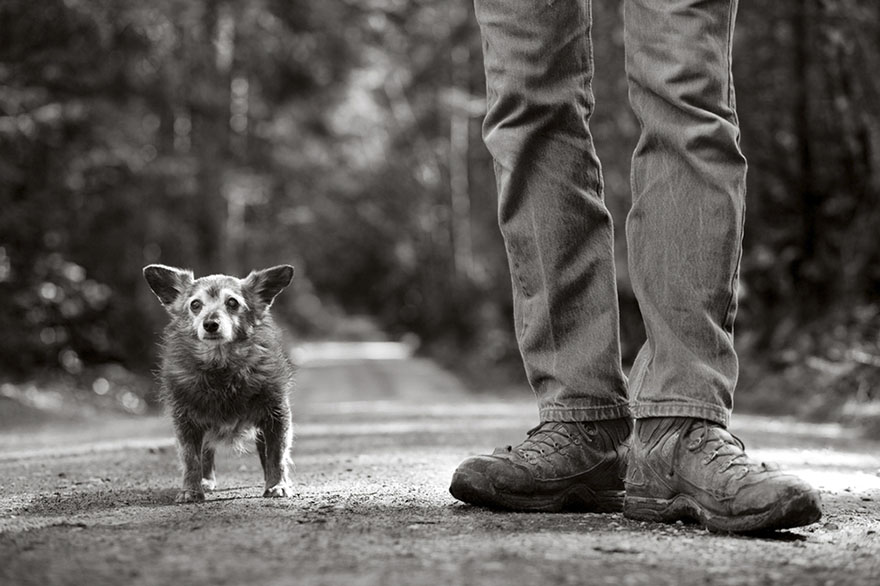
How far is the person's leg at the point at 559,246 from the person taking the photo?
3.50 m

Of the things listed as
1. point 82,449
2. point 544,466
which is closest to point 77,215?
point 82,449

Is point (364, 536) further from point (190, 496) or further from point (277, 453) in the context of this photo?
point (277, 453)

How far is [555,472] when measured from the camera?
11.2 feet

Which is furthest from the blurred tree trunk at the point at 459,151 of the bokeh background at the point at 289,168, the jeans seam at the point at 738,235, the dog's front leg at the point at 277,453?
the jeans seam at the point at 738,235

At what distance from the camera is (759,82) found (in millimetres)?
13547

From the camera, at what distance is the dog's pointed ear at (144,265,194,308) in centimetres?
517

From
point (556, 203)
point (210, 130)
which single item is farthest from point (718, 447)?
point (210, 130)

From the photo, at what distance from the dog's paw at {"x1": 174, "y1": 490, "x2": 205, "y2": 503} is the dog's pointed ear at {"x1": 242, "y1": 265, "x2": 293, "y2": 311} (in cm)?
127

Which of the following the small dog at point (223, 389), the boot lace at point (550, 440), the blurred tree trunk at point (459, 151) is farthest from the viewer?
the blurred tree trunk at point (459, 151)

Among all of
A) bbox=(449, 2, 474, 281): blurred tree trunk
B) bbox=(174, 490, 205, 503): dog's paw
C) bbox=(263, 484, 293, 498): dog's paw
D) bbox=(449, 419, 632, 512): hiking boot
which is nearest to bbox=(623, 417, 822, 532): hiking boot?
bbox=(449, 419, 632, 512): hiking boot

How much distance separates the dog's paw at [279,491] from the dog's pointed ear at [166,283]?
4.54ft

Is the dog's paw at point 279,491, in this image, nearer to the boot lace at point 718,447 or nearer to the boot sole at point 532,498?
the boot sole at point 532,498

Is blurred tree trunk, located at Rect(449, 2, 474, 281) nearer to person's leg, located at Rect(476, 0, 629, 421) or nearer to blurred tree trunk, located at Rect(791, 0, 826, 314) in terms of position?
blurred tree trunk, located at Rect(791, 0, 826, 314)

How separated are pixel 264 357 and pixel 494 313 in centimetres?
1937
